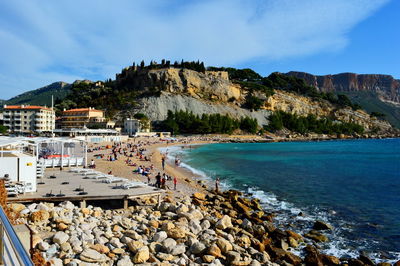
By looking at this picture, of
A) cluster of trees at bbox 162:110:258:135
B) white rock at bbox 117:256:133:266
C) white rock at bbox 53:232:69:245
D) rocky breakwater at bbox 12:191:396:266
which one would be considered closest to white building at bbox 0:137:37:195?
rocky breakwater at bbox 12:191:396:266

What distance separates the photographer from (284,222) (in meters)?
15.8

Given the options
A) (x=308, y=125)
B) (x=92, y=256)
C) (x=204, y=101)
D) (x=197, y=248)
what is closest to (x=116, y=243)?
(x=92, y=256)

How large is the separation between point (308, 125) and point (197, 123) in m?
59.7

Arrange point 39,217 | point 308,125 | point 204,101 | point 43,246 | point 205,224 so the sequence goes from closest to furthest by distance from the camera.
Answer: point 43,246 → point 39,217 → point 205,224 → point 204,101 → point 308,125

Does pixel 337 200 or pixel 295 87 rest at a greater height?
pixel 295 87

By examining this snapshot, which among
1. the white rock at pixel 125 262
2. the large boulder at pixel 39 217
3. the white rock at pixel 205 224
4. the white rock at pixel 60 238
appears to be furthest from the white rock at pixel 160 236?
the large boulder at pixel 39 217

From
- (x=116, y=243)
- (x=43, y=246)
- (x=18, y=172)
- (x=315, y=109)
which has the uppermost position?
(x=315, y=109)

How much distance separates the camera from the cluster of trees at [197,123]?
313ft

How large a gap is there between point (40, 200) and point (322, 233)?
13450mm

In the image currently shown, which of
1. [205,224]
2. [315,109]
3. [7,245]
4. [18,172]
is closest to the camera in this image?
[7,245]

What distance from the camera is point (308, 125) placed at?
130875 mm

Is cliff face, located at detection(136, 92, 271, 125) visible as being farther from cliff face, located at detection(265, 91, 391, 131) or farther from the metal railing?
the metal railing

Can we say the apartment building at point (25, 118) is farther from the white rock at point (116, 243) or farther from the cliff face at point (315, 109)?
the white rock at point (116, 243)

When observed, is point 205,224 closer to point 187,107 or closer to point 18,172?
point 18,172
